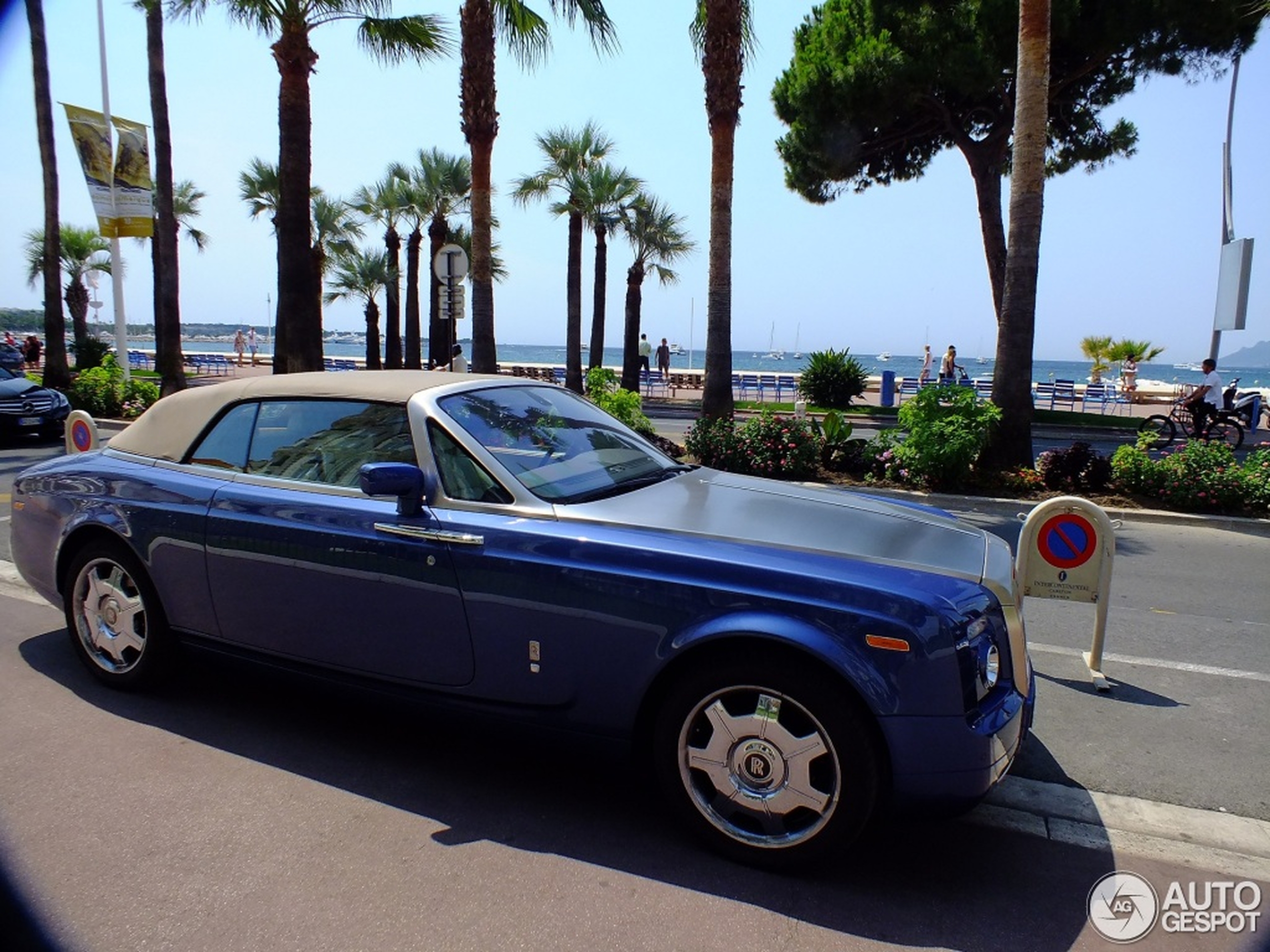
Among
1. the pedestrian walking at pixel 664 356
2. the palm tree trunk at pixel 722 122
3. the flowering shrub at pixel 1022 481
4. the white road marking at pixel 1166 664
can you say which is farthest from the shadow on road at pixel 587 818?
the pedestrian walking at pixel 664 356

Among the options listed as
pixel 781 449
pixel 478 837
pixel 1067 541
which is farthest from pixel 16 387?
pixel 1067 541

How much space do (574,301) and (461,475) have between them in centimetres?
2829

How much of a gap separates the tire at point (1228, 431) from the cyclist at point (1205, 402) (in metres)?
0.15

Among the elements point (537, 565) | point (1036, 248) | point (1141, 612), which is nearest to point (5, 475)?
point (537, 565)

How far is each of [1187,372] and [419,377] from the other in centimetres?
19630

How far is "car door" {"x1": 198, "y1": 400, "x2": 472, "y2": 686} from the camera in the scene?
3.30 meters

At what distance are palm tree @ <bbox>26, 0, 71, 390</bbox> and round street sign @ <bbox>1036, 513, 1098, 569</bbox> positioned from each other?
853 inches

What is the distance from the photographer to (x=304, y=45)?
14992mm

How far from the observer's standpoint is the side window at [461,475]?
3348 millimetres

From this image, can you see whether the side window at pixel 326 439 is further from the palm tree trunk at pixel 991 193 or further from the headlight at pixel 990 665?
the palm tree trunk at pixel 991 193

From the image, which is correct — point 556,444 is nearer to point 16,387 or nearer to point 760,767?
point 760,767

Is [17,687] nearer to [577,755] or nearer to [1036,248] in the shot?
[577,755]

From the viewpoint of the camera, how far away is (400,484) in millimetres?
3229

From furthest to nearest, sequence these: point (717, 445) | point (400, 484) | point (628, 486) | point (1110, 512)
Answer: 1. point (717, 445)
2. point (1110, 512)
3. point (628, 486)
4. point (400, 484)
